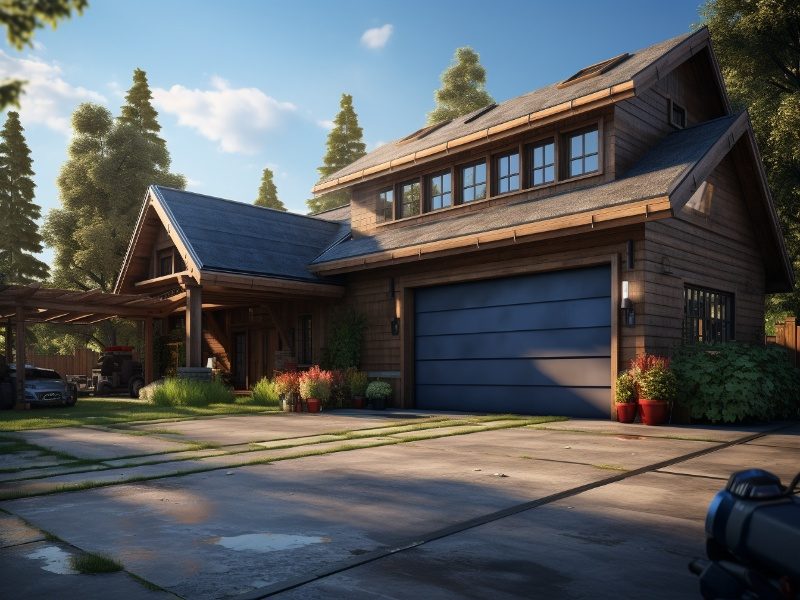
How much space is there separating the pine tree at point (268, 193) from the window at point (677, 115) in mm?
41200

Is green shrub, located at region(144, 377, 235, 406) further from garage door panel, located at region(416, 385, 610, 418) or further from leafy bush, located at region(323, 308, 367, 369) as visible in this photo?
garage door panel, located at region(416, 385, 610, 418)

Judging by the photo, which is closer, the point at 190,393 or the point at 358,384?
the point at 358,384

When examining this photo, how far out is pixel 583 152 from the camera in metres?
14.8

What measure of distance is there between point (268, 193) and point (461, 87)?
21.9 m

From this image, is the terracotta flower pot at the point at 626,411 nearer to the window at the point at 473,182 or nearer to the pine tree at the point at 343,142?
the window at the point at 473,182

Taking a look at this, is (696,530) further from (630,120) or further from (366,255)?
(366,255)

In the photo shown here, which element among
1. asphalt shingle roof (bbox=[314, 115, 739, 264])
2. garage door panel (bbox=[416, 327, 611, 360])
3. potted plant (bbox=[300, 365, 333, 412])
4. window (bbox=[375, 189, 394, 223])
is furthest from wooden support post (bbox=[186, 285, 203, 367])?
garage door panel (bbox=[416, 327, 611, 360])

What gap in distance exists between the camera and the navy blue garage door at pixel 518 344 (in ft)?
43.4

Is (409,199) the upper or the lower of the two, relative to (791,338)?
upper

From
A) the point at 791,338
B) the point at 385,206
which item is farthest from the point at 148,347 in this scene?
the point at 791,338

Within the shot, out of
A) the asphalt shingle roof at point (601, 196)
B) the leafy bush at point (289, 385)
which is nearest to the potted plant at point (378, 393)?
the leafy bush at point (289, 385)

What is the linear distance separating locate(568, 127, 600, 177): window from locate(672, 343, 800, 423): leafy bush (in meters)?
4.39

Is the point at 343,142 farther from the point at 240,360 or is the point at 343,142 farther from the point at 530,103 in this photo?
the point at 530,103

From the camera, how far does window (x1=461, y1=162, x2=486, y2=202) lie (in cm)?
1670
